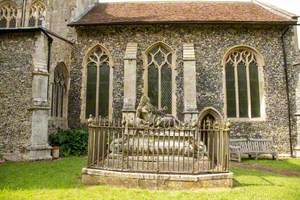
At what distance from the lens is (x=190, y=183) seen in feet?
23.4

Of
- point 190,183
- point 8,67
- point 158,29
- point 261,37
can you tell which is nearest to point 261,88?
point 261,37

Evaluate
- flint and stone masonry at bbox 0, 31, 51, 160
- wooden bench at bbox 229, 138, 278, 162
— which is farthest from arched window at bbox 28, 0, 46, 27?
wooden bench at bbox 229, 138, 278, 162

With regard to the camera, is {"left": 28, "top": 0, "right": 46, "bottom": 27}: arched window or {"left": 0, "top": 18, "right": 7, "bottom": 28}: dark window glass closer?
{"left": 28, "top": 0, "right": 46, "bottom": 27}: arched window

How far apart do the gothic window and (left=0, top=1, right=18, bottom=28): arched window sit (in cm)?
1013

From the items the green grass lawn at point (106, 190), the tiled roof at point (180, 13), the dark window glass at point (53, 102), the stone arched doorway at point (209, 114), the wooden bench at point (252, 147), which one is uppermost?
the tiled roof at point (180, 13)

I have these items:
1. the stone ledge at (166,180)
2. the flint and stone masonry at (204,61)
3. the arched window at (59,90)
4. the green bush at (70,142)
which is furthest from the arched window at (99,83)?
the stone ledge at (166,180)

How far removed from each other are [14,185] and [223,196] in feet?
17.6

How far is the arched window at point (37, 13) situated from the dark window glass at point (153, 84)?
8.50 meters

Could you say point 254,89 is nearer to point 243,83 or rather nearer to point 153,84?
point 243,83

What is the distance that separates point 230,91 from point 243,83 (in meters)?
0.93

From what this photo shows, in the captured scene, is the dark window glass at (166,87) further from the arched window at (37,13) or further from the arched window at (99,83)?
the arched window at (37,13)

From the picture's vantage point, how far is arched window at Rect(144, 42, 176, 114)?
16.1m

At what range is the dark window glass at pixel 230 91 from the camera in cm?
1588

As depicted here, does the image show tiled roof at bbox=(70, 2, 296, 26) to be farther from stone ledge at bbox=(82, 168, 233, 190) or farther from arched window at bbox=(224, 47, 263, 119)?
stone ledge at bbox=(82, 168, 233, 190)
